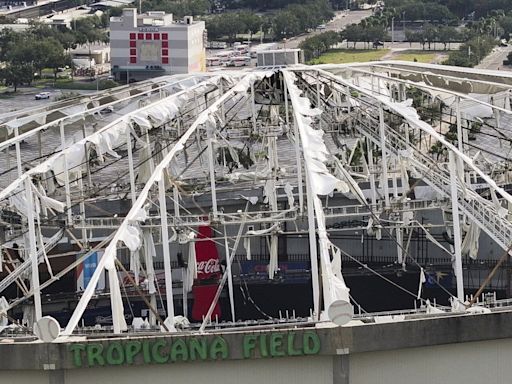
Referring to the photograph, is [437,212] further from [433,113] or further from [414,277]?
[433,113]

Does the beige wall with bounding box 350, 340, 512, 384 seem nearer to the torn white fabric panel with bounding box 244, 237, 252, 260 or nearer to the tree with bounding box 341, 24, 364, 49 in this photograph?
the torn white fabric panel with bounding box 244, 237, 252, 260

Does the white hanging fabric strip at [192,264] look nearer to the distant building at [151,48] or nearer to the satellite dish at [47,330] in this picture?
the satellite dish at [47,330]

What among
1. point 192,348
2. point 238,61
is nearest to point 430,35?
point 238,61

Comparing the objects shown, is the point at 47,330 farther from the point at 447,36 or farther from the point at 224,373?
the point at 447,36

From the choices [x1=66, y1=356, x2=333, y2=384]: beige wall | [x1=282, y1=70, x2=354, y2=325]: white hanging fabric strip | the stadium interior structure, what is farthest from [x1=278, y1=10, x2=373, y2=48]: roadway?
[x1=66, y1=356, x2=333, y2=384]: beige wall

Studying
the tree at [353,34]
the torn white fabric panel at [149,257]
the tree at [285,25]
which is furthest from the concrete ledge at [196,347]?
the tree at [285,25]
